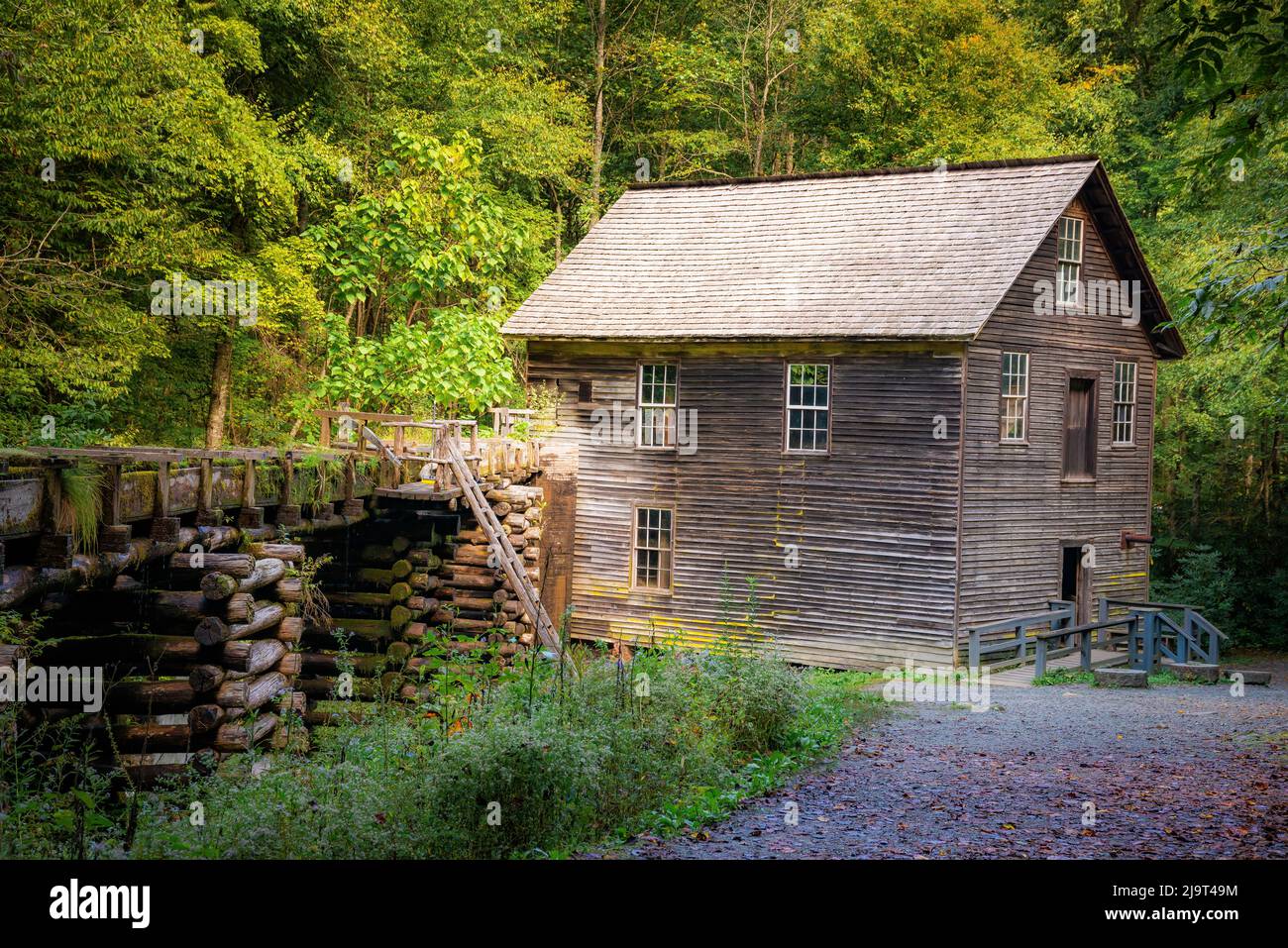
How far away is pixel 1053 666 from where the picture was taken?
2239cm

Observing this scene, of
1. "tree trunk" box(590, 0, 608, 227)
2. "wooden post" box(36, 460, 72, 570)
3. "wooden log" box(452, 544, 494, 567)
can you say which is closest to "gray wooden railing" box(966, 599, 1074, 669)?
"wooden log" box(452, 544, 494, 567)

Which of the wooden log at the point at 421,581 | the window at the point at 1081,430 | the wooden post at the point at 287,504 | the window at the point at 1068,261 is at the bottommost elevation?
the wooden log at the point at 421,581

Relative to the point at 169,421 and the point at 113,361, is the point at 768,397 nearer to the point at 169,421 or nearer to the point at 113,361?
the point at 113,361

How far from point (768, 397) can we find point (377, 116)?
13800mm

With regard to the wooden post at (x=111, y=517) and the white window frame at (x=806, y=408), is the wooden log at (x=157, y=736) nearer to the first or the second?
the wooden post at (x=111, y=517)

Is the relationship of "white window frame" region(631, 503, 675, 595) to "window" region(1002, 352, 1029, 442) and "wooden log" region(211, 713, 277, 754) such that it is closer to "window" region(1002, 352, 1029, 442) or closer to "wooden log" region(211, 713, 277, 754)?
"window" region(1002, 352, 1029, 442)

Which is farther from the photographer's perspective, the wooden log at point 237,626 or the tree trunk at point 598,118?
the tree trunk at point 598,118

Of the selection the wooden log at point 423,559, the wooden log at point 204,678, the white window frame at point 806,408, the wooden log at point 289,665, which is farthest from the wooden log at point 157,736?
the white window frame at point 806,408

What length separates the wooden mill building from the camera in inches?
885

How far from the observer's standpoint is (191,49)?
76.0 ft

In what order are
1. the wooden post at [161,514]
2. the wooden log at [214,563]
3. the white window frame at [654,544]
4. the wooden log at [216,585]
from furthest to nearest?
the white window frame at [654,544] → the wooden log at [214,563] → the wooden log at [216,585] → the wooden post at [161,514]

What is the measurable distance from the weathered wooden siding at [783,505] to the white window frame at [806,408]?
14 cm

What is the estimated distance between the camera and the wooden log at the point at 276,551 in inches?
549
